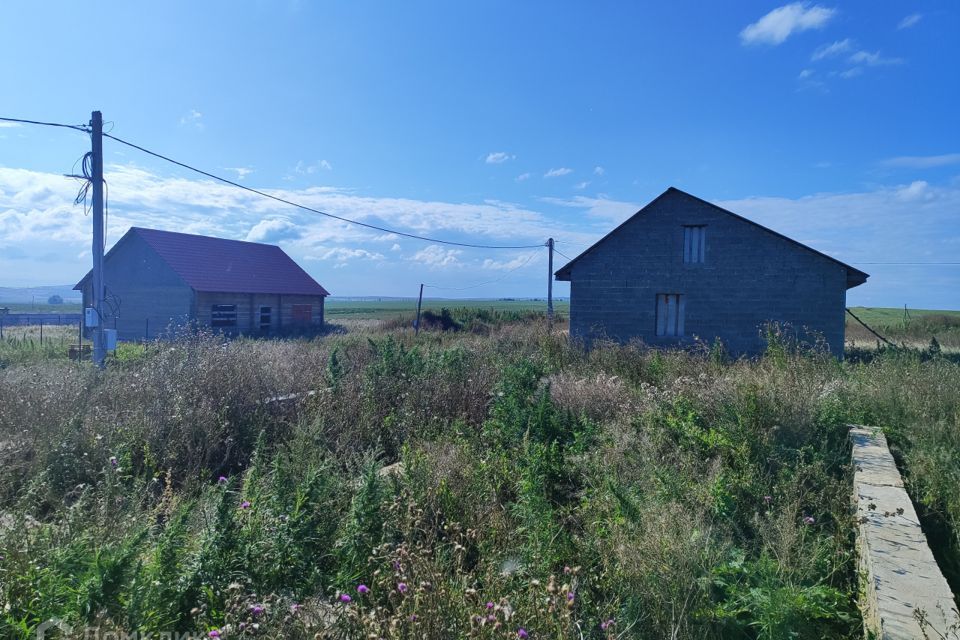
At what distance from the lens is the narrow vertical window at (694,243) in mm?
17031

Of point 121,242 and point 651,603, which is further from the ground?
point 121,242

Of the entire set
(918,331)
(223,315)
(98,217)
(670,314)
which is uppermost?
(98,217)

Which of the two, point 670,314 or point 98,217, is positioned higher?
point 98,217

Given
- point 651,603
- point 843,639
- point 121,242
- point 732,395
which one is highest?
point 121,242

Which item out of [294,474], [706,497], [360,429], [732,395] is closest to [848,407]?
[732,395]

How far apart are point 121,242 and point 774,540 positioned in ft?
103

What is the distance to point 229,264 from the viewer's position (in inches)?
1182

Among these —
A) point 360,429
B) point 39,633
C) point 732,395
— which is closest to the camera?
point 39,633

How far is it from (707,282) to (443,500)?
1489 cm

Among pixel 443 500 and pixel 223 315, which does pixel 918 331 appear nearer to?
pixel 223 315

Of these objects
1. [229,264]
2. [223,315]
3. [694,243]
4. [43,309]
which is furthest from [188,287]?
[43,309]

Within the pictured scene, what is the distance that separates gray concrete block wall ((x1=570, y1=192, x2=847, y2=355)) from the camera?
52.3ft

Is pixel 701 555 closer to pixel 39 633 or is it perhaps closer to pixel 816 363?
pixel 39 633

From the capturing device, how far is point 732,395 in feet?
19.7
